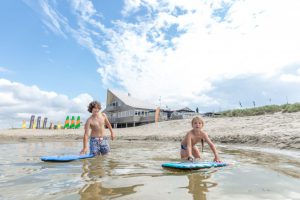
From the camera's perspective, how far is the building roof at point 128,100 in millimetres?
47125

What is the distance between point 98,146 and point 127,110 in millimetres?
38583

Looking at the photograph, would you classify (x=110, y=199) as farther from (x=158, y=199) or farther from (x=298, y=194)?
(x=298, y=194)

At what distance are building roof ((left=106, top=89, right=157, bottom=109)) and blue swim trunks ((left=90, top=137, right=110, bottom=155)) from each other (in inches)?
1502

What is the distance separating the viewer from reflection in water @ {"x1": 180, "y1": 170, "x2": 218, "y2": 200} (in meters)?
3.24

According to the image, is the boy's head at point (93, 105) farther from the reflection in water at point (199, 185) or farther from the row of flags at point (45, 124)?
the row of flags at point (45, 124)

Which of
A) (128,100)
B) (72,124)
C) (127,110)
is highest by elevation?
(128,100)

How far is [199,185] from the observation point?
3.72 meters

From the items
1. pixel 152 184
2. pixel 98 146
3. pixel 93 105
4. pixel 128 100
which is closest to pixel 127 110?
pixel 128 100

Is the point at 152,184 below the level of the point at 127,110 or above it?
below

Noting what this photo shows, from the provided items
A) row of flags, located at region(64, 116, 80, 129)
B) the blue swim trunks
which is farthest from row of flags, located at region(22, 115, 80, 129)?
the blue swim trunks

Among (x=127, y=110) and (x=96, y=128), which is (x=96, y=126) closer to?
(x=96, y=128)

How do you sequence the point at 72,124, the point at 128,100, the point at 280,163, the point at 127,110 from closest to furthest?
the point at 280,163, the point at 72,124, the point at 127,110, the point at 128,100

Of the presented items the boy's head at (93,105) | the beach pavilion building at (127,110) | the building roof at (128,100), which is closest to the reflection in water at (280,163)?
the boy's head at (93,105)

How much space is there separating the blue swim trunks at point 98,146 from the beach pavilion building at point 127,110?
107 ft
